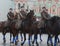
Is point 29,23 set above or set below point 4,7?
above

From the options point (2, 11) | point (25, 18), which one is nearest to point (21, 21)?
point (25, 18)

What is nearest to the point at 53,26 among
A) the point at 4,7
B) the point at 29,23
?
the point at 29,23

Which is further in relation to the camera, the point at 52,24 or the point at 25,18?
the point at 25,18

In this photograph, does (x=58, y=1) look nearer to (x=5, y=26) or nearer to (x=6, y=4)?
(x=6, y=4)

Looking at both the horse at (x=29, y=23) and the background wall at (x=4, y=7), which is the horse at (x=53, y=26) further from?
the background wall at (x=4, y=7)

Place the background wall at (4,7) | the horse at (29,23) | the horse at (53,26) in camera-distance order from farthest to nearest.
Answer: the background wall at (4,7)
the horse at (29,23)
the horse at (53,26)

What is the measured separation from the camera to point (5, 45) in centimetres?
1197

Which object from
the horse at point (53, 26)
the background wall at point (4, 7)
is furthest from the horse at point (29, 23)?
the background wall at point (4, 7)

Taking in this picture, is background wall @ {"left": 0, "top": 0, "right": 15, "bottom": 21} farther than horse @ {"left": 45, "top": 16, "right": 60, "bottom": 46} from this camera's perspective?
Yes

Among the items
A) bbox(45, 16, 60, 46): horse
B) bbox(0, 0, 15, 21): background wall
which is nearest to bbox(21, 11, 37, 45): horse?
bbox(45, 16, 60, 46): horse

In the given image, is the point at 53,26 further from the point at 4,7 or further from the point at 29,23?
the point at 4,7

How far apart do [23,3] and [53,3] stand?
207 centimetres

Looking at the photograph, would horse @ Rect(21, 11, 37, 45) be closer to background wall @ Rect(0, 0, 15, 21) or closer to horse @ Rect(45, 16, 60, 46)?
horse @ Rect(45, 16, 60, 46)

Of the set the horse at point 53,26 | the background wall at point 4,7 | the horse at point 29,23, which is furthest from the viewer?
the background wall at point 4,7
